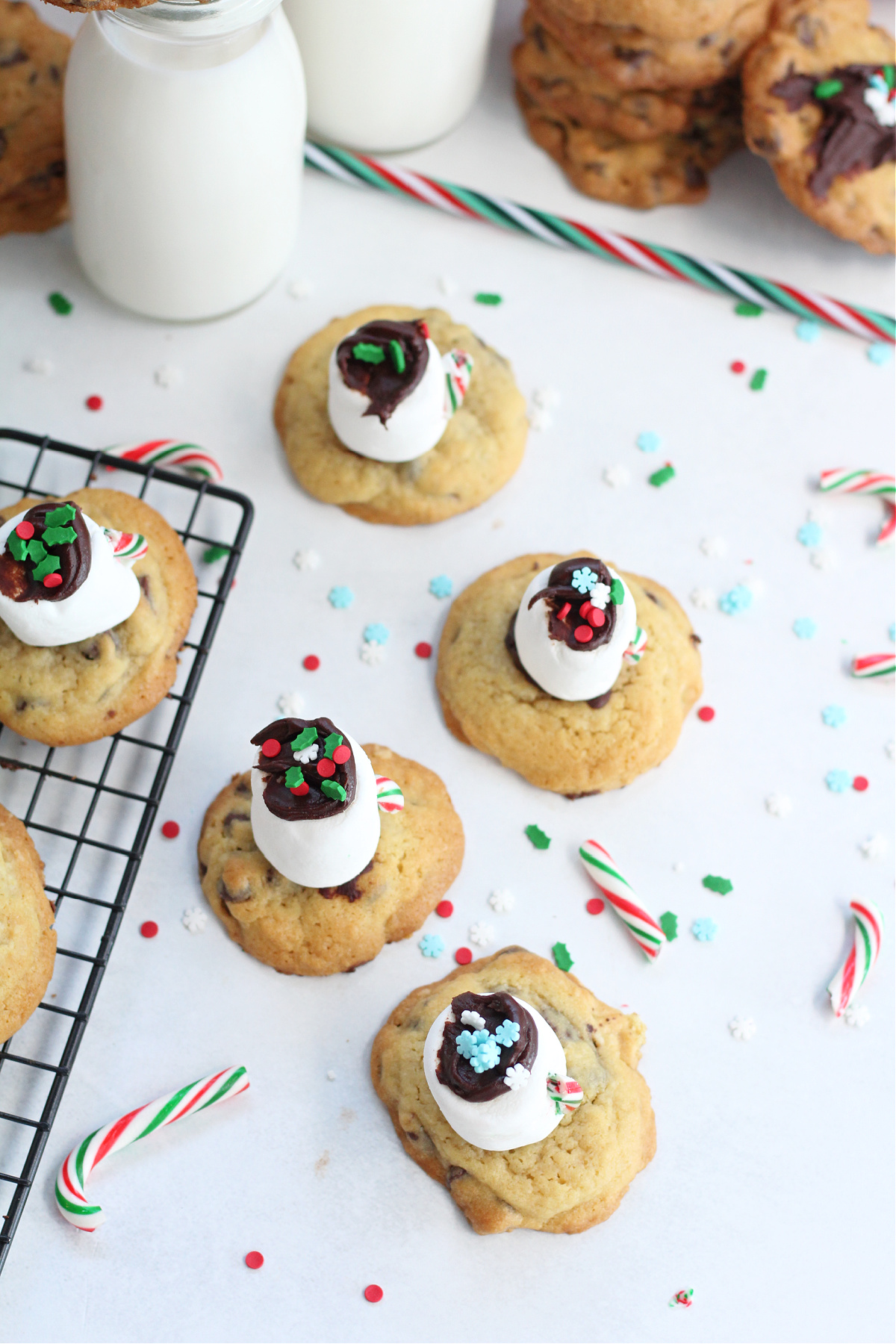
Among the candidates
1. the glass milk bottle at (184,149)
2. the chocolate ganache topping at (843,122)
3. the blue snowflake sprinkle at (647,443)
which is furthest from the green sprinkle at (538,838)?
the chocolate ganache topping at (843,122)

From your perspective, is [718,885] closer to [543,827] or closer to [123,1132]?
[543,827]

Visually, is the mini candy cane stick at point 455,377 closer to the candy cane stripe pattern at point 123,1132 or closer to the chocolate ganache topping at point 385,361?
the chocolate ganache topping at point 385,361

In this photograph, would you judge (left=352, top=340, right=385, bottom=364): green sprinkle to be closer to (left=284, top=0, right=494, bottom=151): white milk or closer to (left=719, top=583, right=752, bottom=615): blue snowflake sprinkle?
(left=284, top=0, right=494, bottom=151): white milk

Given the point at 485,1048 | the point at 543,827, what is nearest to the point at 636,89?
the point at 543,827

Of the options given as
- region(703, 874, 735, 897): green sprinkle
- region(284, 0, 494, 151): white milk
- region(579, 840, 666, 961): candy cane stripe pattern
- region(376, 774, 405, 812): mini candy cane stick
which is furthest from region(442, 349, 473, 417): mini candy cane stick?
region(703, 874, 735, 897): green sprinkle

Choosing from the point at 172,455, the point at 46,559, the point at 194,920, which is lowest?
the point at 194,920

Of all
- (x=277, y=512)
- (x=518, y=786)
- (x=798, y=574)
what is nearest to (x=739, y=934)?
(x=518, y=786)
